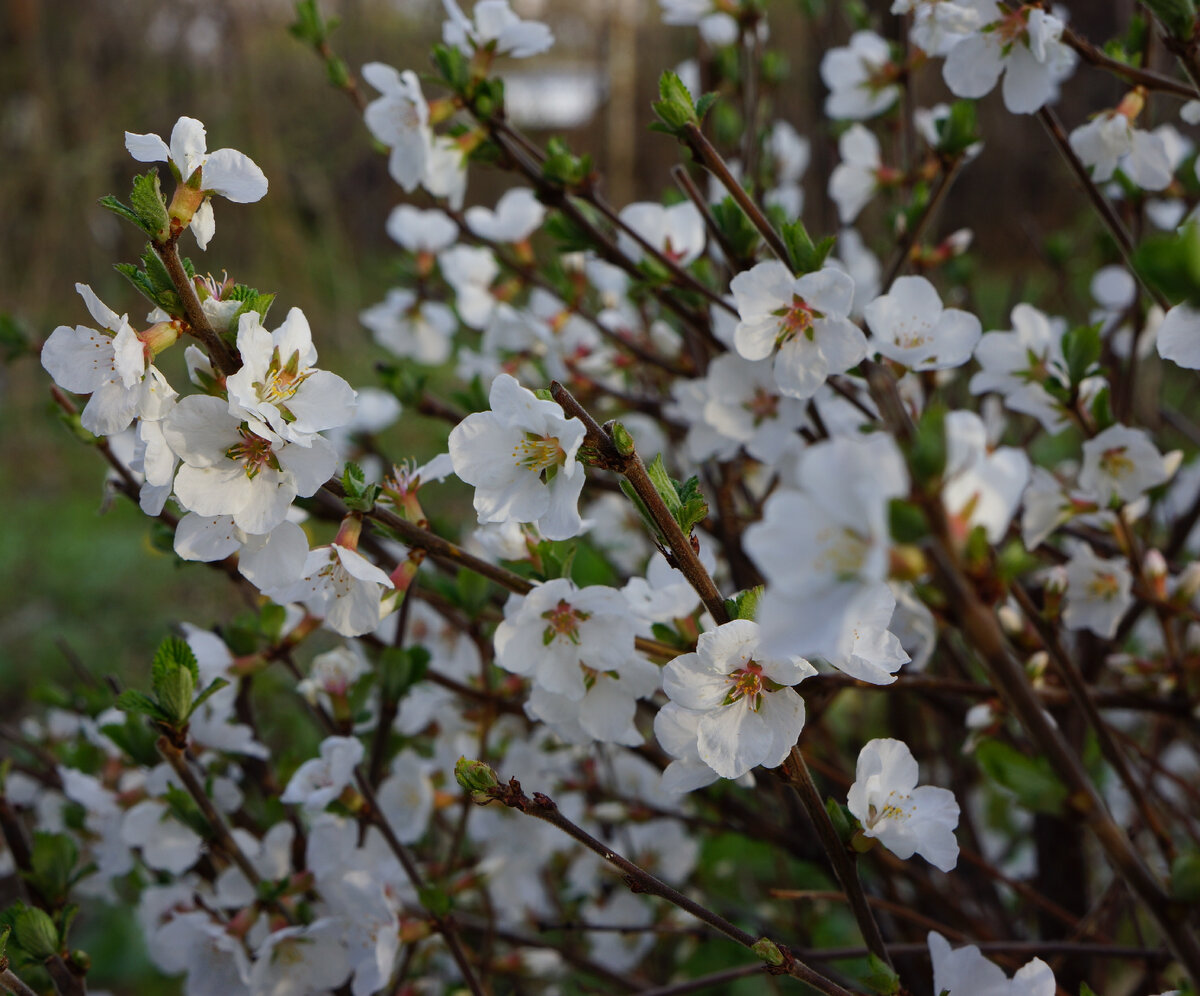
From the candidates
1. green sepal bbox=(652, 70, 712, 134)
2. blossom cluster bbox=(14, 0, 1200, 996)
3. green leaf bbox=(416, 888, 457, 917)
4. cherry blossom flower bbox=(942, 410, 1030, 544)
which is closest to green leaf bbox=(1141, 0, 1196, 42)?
blossom cluster bbox=(14, 0, 1200, 996)

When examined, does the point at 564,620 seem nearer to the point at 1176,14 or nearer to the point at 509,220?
the point at 1176,14

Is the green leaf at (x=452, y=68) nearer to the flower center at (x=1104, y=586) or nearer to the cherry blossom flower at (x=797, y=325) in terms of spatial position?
the cherry blossom flower at (x=797, y=325)

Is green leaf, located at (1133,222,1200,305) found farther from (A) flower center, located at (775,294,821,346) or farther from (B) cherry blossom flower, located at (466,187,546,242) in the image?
(B) cherry blossom flower, located at (466,187,546,242)

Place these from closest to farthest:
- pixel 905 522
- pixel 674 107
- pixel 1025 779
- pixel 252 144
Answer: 1. pixel 905 522
2. pixel 1025 779
3. pixel 674 107
4. pixel 252 144

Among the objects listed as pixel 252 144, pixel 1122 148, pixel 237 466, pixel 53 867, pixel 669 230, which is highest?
pixel 252 144

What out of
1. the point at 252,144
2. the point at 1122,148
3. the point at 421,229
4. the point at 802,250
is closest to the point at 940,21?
the point at 1122,148

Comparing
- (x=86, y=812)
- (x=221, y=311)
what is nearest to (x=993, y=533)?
(x=221, y=311)

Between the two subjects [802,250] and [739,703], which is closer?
[739,703]

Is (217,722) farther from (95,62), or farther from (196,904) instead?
(95,62)

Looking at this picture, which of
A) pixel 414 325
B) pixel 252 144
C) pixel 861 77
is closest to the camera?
pixel 861 77
